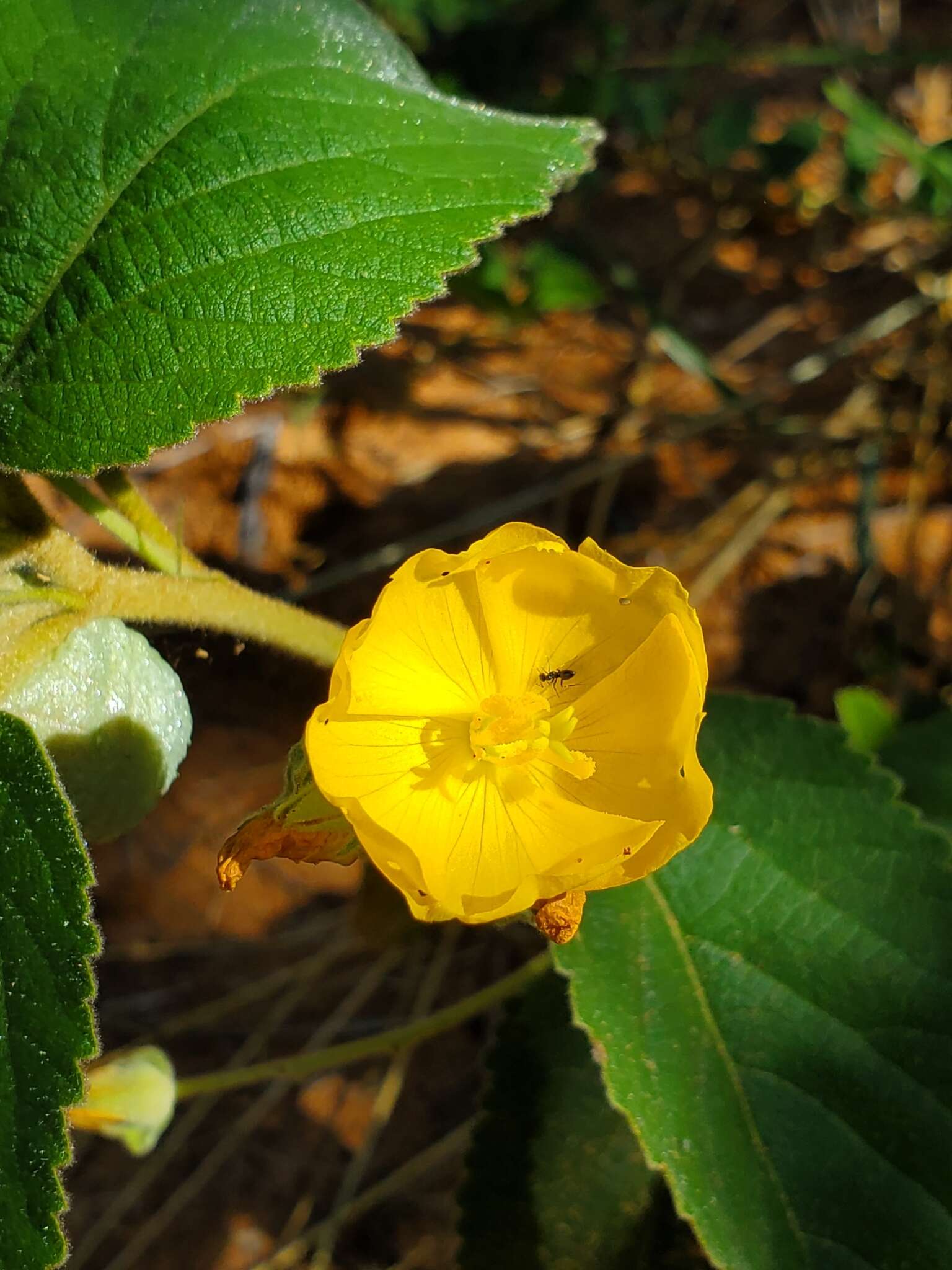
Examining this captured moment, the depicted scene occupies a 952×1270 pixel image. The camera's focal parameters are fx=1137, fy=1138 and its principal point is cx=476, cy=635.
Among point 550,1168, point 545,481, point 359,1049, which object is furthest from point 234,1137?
point 545,481

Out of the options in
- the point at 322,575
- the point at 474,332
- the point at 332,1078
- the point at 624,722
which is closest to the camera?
the point at 624,722

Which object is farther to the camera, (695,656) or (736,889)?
(736,889)

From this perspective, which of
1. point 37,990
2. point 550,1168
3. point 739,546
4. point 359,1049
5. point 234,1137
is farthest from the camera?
point 739,546

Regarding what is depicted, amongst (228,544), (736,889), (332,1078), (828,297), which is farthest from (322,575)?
(828,297)

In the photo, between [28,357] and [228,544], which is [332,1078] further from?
[28,357]

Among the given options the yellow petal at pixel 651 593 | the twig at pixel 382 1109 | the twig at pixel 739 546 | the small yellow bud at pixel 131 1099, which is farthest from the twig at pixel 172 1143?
the yellow petal at pixel 651 593

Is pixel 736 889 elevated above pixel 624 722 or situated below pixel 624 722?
below

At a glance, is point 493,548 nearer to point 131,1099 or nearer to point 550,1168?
point 550,1168
